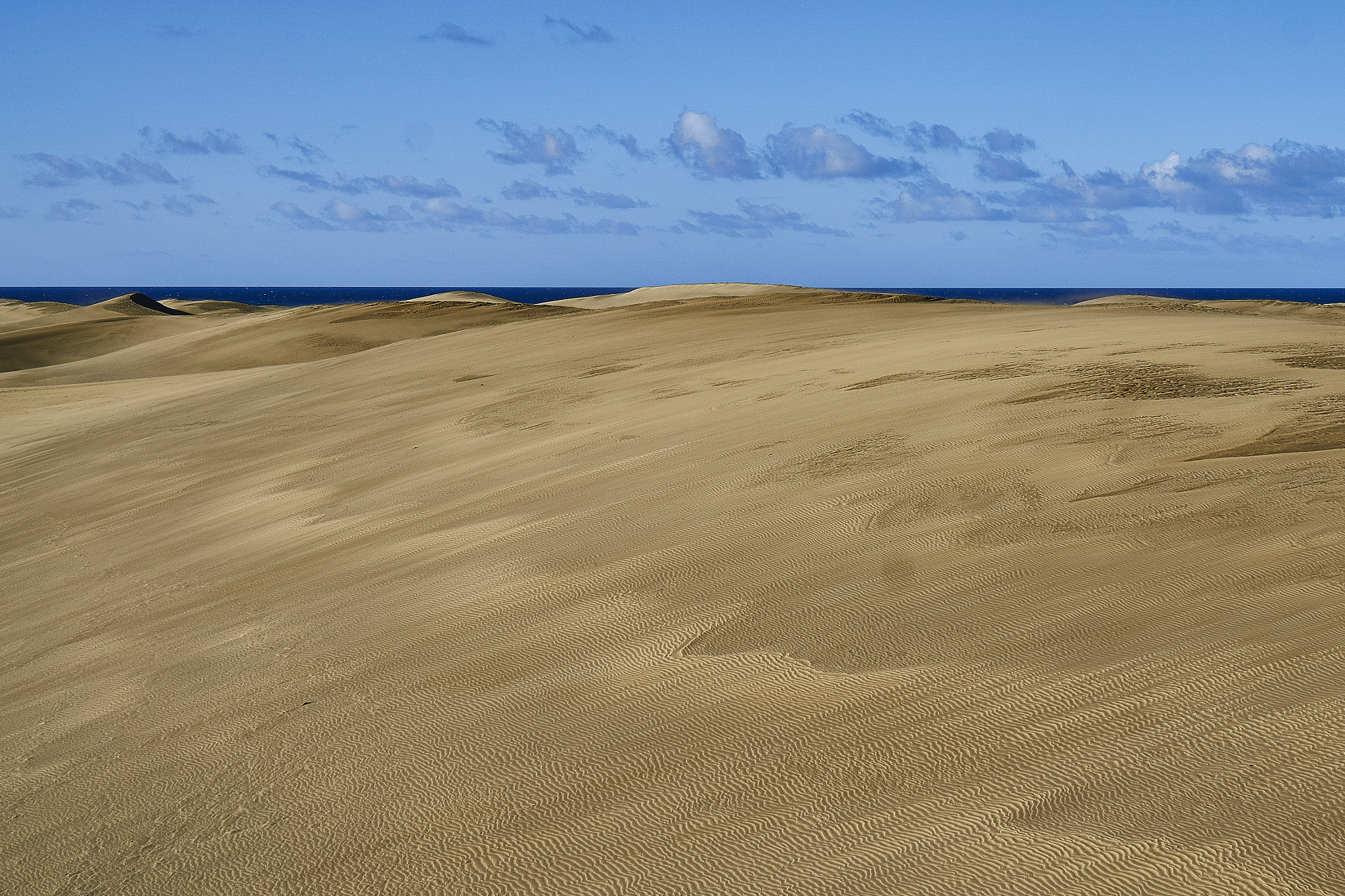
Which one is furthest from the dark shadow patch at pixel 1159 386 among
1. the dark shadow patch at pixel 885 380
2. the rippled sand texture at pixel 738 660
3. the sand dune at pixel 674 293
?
the sand dune at pixel 674 293

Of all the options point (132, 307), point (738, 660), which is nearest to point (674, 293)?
point (132, 307)

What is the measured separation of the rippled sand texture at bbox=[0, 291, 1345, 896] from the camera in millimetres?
2191

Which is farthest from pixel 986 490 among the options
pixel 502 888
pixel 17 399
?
pixel 17 399

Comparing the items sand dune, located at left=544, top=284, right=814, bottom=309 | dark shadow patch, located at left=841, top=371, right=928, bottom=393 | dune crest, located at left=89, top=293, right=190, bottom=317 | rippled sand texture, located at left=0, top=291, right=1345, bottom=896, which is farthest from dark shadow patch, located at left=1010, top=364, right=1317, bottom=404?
dune crest, located at left=89, top=293, right=190, bottom=317

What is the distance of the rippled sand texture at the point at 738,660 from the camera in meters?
2.19

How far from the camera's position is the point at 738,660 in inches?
119

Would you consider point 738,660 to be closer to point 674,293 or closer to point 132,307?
point 674,293

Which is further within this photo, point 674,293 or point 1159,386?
point 674,293

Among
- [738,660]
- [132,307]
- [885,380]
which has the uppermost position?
[132,307]

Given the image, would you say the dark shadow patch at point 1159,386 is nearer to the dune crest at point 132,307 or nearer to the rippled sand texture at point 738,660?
the rippled sand texture at point 738,660

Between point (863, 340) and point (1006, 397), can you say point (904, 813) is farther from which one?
point (863, 340)

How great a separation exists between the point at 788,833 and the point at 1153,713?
2.92 ft

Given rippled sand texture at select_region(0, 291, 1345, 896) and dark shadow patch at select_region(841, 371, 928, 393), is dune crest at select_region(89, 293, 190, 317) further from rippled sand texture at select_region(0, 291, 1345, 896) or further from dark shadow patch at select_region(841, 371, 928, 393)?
rippled sand texture at select_region(0, 291, 1345, 896)

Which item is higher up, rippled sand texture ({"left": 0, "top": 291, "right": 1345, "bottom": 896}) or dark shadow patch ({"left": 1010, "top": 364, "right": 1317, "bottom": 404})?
dark shadow patch ({"left": 1010, "top": 364, "right": 1317, "bottom": 404})
